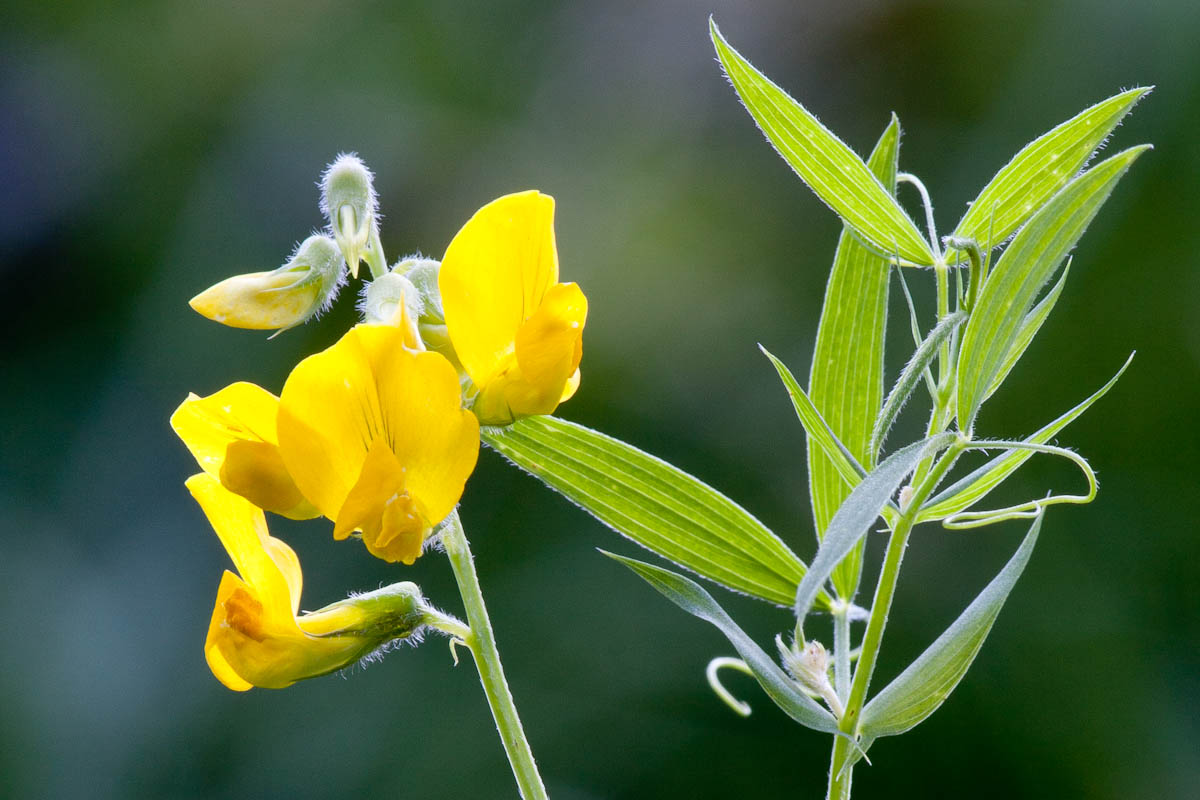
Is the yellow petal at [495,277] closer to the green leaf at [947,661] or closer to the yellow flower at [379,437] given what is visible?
the yellow flower at [379,437]

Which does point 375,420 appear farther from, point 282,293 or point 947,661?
point 947,661

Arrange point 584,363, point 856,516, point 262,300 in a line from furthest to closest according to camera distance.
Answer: point 584,363, point 262,300, point 856,516

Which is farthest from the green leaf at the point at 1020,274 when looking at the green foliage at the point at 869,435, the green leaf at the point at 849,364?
the green leaf at the point at 849,364

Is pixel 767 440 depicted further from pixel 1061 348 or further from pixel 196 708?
pixel 196 708

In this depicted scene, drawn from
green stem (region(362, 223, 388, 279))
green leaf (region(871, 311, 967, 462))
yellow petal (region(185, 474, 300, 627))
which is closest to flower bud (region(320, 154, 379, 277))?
green stem (region(362, 223, 388, 279))

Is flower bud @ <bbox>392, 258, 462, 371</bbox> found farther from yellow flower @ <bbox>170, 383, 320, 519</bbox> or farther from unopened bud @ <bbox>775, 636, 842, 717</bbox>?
unopened bud @ <bbox>775, 636, 842, 717</bbox>

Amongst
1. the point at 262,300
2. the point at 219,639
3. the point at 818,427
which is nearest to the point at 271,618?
the point at 219,639
